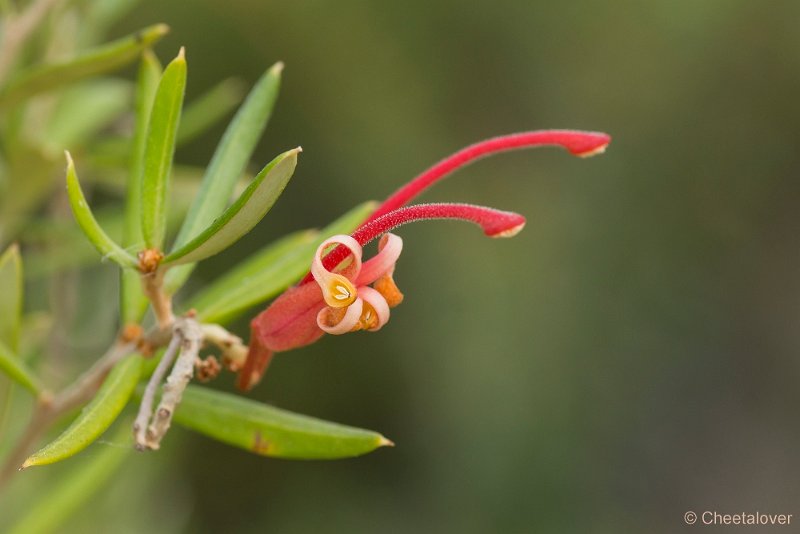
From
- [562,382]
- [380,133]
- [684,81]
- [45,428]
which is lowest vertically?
[45,428]

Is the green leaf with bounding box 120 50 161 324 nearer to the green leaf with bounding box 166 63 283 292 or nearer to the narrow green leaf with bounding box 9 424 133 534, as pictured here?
the green leaf with bounding box 166 63 283 292

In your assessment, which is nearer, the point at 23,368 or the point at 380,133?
the point at 23,368

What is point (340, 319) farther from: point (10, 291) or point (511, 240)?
point (511, 240)

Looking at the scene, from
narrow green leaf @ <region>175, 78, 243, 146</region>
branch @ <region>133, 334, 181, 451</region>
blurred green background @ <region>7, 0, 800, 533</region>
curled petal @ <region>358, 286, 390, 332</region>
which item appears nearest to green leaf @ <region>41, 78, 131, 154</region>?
narrow green leaf @ <region>175, 78, 243, 146</region>

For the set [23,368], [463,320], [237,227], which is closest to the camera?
[237,227]

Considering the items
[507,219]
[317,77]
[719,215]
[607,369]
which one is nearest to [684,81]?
[719,215]

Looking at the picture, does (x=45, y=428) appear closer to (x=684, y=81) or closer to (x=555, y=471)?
(x=555, y=471)

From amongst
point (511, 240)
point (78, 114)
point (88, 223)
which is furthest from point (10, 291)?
point (511, 240)
